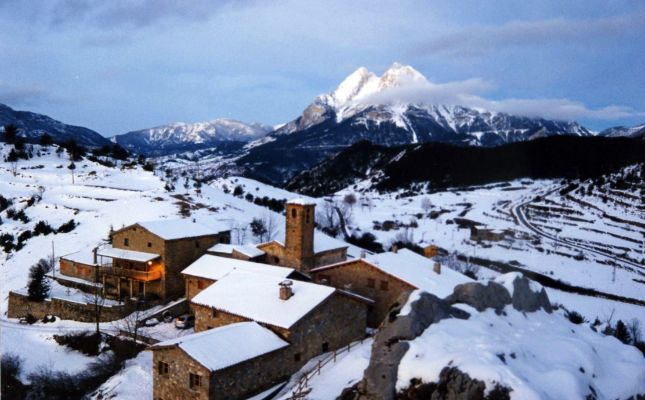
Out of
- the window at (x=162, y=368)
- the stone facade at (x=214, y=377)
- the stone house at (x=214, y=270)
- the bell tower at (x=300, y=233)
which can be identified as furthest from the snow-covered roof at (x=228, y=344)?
the bell tower at (x=300, y=233)

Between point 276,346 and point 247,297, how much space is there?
495 centimetres

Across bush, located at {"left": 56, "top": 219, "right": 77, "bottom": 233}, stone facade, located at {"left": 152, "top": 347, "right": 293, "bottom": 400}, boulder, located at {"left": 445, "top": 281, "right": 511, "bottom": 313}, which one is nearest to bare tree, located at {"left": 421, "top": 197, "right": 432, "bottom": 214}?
bush, located at {"left": 56, "top": 219, "right": 77, "bottom": 233}

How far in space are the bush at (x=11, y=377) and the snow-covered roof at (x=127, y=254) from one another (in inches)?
412

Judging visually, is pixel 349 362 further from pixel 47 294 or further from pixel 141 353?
pixel 47 294

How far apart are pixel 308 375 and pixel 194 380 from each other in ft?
18.1

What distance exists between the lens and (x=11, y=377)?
91.4ft

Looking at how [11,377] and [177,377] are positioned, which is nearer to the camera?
[177,377]

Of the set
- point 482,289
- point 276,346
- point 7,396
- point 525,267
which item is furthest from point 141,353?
point 525,267

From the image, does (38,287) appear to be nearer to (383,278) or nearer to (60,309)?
(60,309)

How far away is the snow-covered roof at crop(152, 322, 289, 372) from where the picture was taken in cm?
1989

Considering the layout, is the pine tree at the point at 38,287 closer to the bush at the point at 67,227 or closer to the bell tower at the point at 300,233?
the bush at the point at 67,227

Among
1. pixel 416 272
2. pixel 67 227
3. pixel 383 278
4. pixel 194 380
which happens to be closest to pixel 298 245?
pixel 383 278

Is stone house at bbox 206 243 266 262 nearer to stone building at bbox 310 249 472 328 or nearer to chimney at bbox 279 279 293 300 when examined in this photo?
stone building at bbox 310 249 472 328

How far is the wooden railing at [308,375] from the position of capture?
62.4 feet
